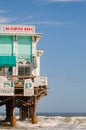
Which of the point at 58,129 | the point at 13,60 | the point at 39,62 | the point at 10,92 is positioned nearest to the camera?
the point at 58,129

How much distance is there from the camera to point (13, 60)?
5800 cm

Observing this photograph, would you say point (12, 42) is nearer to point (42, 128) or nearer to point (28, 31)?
point (28, 31)

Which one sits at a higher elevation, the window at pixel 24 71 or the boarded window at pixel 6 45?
the boarded window at pixel 6 45

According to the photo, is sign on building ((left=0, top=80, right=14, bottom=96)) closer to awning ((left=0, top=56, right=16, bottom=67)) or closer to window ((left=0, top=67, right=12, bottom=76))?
awning ((left=0, top=56, right=16, bottom=67))

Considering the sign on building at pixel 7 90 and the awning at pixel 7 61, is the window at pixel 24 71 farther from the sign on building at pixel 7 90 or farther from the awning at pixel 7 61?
the sign on building at pixel 7 90

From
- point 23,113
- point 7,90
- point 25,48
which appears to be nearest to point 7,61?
point 25,48

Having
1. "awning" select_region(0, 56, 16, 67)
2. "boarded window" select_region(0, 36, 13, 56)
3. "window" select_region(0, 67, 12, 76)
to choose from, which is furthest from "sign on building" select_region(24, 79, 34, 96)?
"boarded window" select_region(0, 36, 13, 56)

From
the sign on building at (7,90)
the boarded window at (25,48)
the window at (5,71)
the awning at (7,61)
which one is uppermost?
the boarded window at (25,48)

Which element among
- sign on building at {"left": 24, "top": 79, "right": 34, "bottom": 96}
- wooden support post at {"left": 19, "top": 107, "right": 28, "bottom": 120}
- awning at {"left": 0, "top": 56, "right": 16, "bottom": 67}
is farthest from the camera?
wooden support post at {"left": 19, "top": 107, "right": 28, "bottom": 120}

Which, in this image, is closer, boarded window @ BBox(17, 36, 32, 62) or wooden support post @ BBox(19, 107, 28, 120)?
boarded window @ BBox(17, 36, 32, 62)

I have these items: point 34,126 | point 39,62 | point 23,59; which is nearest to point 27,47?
point 23,59

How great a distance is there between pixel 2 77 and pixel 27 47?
6740 millimetres

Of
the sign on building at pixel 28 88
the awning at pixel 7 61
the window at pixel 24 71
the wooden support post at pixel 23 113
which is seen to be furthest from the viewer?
the wooden support post at pixel 23 113

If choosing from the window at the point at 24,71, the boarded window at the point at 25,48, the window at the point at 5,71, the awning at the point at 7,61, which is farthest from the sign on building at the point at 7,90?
the boarded window at the point at 25,48
